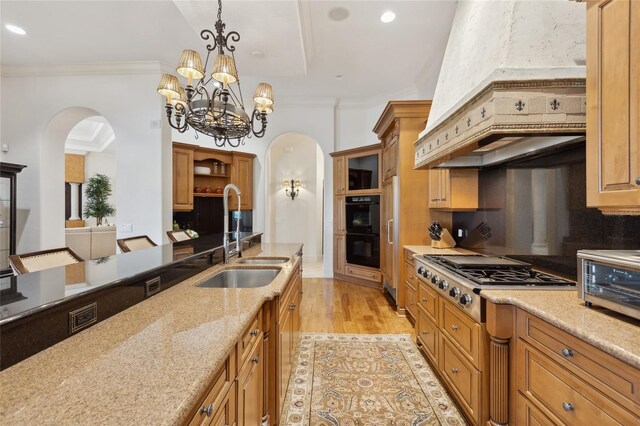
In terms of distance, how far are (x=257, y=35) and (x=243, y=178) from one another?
10.3ft

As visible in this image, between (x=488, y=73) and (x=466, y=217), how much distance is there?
1903 millimetres

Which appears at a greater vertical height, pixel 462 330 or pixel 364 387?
pixel 462 330

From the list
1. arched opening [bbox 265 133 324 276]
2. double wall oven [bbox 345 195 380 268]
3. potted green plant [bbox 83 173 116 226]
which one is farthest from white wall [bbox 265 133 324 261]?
potted green plant [bbox 83 173 116 226]

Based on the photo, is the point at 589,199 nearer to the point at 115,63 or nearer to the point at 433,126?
the point at 433,126

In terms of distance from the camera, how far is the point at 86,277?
1168mm

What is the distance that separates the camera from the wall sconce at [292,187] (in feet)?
23.9

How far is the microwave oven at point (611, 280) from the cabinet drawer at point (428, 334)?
1136mm

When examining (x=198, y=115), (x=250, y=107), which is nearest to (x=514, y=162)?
(x=198, y=115)

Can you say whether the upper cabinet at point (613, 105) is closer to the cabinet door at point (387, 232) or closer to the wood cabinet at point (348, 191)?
the cabinet door at point (387, 232)

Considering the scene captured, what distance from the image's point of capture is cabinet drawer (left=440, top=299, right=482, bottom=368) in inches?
64.3

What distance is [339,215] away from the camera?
538 cm

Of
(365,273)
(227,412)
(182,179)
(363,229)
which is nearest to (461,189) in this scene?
(363,229)

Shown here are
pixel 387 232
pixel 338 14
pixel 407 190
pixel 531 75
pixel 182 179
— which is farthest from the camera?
pixel 182 179

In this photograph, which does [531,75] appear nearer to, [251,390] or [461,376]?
[461,376]
